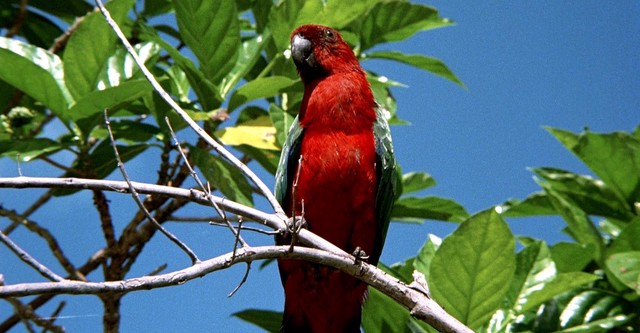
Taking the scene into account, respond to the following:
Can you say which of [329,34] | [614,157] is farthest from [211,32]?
[614,157]

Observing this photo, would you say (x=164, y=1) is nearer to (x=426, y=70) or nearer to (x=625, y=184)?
(x=426, y=70)

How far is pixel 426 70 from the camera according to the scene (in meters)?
3.68

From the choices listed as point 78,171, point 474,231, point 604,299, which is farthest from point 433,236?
point 78,171

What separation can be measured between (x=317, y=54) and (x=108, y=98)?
0.85 meters

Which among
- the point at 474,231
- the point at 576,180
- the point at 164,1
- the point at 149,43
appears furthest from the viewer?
the point at 164,1

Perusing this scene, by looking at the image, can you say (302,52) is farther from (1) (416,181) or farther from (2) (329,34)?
(1) (416,181)

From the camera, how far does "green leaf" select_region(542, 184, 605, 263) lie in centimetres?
316

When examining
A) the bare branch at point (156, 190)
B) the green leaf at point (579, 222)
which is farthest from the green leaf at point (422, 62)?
the bare branch at point (156, 190)

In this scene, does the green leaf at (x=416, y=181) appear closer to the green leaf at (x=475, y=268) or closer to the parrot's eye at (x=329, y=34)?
the parrot's eye at (x=329, y=34)

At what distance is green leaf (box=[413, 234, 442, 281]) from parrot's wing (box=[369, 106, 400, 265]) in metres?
0.14

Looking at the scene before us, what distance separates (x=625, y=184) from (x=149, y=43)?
2003mm

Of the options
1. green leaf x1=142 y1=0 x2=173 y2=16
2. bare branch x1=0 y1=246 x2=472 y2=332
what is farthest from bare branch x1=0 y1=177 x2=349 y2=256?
green leaf x1=142 y1=0 x2=173 y2=16

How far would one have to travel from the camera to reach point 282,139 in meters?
3.07

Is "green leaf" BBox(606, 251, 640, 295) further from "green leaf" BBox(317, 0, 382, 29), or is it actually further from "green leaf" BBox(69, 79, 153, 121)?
"green leaf" BBox(69, 79, 153, 121)
